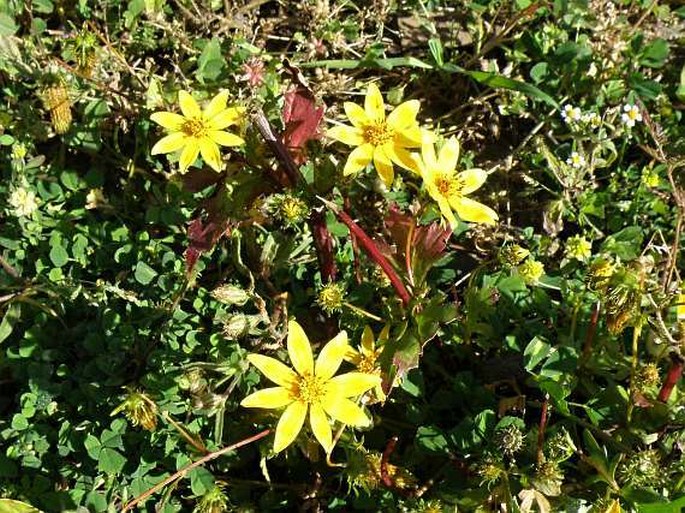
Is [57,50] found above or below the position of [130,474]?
above

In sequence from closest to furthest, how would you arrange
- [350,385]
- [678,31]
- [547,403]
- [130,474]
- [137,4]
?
1. [350,385]
2. [547,403]
3. [130,474]
4. [137,4]
5. [678,31]

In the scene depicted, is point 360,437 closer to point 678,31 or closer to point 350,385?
point 350,385

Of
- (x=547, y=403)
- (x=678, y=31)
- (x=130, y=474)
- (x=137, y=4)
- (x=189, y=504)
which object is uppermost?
(x=137, y=4)

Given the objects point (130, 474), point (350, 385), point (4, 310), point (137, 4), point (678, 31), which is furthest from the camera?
point (678, 31)

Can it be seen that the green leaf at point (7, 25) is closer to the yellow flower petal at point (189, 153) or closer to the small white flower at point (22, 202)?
the small white flower at point (22, 202)

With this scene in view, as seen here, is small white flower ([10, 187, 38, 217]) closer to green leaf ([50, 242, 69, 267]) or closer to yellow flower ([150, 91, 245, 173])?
green leaf ([50, 242, 69, 267])

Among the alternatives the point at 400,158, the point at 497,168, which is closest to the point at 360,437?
the point at 400,158

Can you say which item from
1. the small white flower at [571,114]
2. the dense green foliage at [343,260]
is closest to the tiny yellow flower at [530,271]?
the dense green foliage at [343,260]
